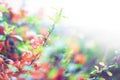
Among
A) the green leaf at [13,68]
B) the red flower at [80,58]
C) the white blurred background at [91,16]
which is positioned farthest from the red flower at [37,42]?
the white blurred background at [91,16]

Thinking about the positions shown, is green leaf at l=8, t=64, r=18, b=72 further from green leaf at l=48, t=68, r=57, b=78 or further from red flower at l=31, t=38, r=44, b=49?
green leaf at l=48, t=68, r=57, b=78

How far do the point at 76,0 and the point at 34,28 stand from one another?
22.2 inches

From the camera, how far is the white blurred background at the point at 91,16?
2422 millimetres

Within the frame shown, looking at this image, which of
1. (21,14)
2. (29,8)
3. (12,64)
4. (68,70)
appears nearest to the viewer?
(12,64)

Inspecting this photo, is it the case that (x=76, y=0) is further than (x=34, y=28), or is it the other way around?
(x=76, y=0)

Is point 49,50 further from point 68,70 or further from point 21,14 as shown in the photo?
point 21,14

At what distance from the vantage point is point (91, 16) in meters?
2.58

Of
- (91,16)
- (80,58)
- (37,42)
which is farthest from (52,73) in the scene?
(91,16)

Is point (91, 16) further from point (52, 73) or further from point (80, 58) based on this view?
point (52, 73)

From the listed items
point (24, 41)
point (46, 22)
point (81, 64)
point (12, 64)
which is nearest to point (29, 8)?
point (46, 22)

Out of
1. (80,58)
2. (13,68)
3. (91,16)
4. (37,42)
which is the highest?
(91,16)

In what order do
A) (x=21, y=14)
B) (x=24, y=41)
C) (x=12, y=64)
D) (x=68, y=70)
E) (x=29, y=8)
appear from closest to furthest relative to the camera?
(x=12, y=64) < (x=68, y=70) < (x=24, y=41) < (x=21, y=14) < (x=29, y=8)

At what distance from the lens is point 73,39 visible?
2344 millimetres

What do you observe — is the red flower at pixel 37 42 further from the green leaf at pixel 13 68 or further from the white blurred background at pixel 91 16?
the white blurred background at pixel 91 16
